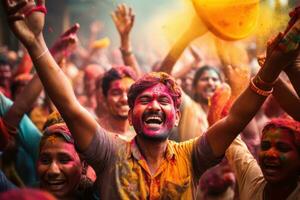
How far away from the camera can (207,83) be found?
605cm

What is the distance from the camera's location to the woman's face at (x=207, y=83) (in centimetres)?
600

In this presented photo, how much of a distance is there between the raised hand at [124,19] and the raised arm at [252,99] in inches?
101

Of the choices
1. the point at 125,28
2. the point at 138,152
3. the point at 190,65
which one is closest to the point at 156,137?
the point at 138,152

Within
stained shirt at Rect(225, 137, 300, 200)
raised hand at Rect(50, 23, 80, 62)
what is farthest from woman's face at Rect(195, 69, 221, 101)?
stained shirt at Rect(225, 137, 300, 200)

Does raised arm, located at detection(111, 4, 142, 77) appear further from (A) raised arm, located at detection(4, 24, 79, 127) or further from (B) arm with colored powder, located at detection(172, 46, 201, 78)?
(B) arm with colored powder, located at detection(172, 46, 201, 78)

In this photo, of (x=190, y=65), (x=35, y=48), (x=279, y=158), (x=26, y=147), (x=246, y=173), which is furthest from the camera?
(x=190, y=65)

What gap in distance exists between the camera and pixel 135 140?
10.7ft

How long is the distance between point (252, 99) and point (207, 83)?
3.05 metres

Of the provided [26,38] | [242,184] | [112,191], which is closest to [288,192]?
[242,184]

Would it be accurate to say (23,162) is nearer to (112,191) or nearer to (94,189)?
(94,189)

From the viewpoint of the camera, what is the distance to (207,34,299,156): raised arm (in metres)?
2.95

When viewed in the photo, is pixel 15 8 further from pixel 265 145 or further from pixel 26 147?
pixel 26 147

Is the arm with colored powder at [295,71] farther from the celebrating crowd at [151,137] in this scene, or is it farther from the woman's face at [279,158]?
the woman's face at [279,158]

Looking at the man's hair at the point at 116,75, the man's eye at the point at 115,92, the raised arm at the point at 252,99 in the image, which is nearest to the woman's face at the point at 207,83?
the man's hair at the point at 116,75
